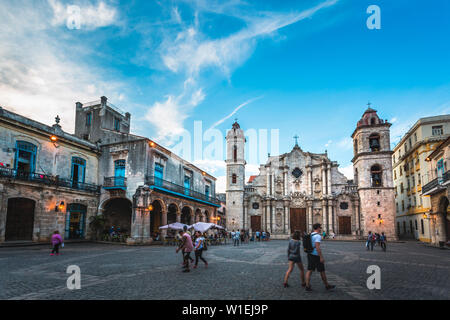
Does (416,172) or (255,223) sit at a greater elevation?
(416,172)

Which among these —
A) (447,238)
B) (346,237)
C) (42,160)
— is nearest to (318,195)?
(346,237)

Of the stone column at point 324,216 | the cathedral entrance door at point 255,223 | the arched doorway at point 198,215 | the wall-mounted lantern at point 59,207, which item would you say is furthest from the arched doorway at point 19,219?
the stone column at point 324,216

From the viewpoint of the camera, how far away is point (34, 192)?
18.8 meters

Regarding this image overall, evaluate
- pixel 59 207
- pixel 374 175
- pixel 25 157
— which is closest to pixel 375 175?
pixel 374 175

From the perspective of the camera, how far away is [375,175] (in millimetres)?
37906

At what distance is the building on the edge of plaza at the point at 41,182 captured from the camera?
702 inches

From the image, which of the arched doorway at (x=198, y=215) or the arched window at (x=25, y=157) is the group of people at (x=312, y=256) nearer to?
the arched window at (x=25, y=157)

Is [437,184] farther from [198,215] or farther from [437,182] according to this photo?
[198,215]

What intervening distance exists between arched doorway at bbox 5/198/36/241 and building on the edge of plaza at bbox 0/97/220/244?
0.05 m

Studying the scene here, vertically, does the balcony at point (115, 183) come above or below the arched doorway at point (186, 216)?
above

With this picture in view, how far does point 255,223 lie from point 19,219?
3038 centimetres

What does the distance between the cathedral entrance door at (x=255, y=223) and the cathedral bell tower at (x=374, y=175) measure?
44.1 feet

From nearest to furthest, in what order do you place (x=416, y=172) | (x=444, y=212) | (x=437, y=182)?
(x=437, y=182), (x=444, y=212), (x=416, y=172)

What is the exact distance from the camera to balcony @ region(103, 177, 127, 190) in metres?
23.3
